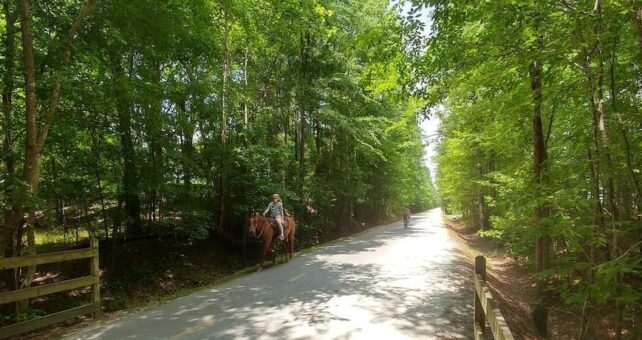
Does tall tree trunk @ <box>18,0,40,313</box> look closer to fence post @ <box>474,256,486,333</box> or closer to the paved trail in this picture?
the paved trail

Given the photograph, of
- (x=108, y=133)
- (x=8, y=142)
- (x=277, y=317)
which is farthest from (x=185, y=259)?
(x=277, y=317)

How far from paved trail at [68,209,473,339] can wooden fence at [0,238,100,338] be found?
63 centimetres

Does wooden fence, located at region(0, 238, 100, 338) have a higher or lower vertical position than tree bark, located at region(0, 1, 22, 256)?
lower

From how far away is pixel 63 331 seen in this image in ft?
22.7

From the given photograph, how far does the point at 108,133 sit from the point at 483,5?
28.3ft

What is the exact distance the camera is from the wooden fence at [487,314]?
3.54 m

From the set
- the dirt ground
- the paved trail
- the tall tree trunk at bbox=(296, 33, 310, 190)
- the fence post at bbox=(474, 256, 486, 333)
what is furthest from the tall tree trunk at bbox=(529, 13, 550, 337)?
the tall tree trunk at bbox=(296, 33, 310, 190)

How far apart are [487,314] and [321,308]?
3.71 meters

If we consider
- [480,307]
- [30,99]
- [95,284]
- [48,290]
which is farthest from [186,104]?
[480,307]

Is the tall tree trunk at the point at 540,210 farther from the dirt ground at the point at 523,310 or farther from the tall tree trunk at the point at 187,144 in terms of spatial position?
the tall tree trunk at the point at 187,144

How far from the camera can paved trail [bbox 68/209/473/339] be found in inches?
250

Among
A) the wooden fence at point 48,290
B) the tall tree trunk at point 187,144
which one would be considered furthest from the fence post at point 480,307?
the tall tree trunk at point 187,144

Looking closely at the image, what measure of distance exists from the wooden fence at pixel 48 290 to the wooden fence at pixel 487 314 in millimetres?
6527

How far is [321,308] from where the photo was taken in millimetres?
7555
